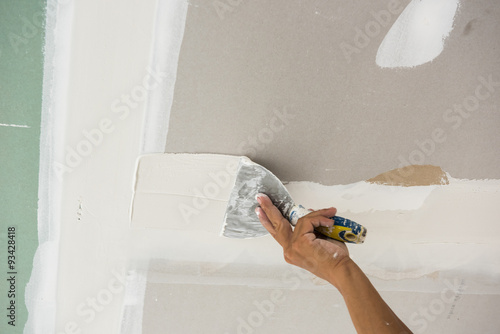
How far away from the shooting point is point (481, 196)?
152 cm

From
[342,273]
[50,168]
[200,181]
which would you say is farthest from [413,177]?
[50,168]

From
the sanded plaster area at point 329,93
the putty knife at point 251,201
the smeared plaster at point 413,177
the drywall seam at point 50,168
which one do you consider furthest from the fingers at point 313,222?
the drywall seam at point 50,168

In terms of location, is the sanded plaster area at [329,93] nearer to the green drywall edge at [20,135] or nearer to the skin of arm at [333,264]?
the skin of arm at [333,264]

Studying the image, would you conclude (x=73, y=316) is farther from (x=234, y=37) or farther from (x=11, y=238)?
(x=234, y=37)

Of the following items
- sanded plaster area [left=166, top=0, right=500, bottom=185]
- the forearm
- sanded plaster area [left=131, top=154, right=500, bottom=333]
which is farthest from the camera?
sanded plaster area [left=131, top=154, right=500, bottom=333]

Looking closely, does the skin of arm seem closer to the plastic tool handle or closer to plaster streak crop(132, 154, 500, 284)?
the plastic tool handle

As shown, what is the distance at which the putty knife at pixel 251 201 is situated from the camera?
1.26 m

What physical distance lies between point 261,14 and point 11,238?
3.89ft

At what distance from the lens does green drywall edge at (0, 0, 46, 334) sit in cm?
105

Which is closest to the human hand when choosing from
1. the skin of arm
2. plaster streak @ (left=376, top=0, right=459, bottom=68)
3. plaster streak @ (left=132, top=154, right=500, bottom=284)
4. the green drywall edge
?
the skin of arm

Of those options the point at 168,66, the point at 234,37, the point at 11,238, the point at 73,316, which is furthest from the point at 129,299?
the point at 234,37

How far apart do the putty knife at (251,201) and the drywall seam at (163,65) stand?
1.05 feet

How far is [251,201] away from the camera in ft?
4.29

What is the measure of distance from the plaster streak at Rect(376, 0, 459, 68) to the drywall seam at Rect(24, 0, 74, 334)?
3.61ft
